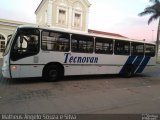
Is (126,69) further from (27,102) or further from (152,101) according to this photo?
(27,102)

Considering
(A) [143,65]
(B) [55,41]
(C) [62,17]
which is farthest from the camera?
(C) [62,17]

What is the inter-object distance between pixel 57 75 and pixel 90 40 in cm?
298

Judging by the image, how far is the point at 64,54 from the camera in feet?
35.6

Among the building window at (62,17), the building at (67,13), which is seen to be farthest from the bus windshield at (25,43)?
the building window at (62,17)

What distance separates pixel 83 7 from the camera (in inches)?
1251

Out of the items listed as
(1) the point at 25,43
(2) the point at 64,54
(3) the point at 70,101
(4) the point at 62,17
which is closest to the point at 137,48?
(2) the point at 64,54

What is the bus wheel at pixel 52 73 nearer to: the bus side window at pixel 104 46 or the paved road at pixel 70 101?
the paved road at pixel 70 101

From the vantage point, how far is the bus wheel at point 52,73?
10484 millimetres

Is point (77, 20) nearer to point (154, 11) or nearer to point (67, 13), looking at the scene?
point (67, 13)

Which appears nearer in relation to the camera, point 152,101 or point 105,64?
point 152,101

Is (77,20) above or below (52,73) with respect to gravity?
above

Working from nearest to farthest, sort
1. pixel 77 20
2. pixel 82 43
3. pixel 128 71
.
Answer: pixel 82 43, pixel 128 71, pixel 77 20

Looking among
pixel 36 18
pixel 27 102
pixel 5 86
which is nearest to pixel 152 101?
pixel 27 102

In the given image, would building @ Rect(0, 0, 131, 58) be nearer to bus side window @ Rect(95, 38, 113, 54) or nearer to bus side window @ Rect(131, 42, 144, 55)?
bus side window @ Rect(131, 42, 144, 55)
